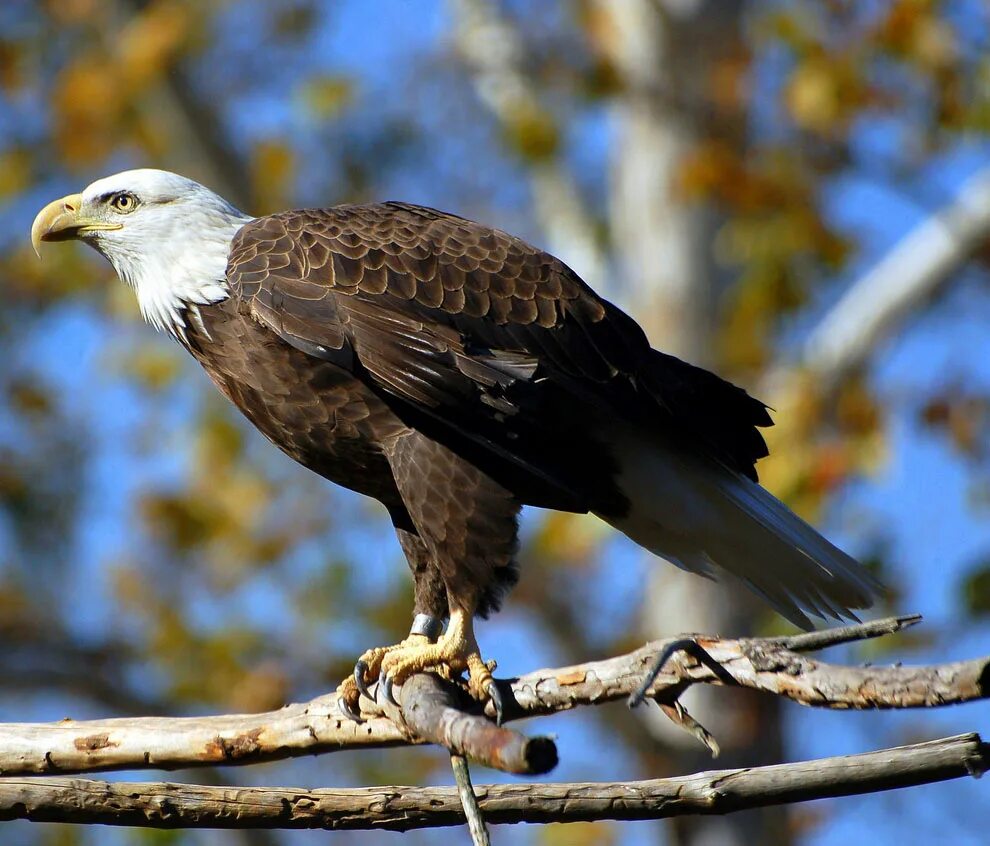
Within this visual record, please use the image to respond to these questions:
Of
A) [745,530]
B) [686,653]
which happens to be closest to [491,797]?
[686,653]

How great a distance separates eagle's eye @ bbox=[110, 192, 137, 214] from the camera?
13.6 ft

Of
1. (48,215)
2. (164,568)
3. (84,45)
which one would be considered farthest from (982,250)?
(164,568)

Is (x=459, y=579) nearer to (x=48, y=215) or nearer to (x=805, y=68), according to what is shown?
(x=48, y=215)

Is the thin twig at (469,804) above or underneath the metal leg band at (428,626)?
underneath

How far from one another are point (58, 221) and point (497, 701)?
81.2 inches

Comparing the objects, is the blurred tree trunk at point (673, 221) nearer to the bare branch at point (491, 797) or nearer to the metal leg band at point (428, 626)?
the metal leg band at point (428, 626)

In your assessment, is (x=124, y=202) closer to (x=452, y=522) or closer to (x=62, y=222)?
(x=62, y=222)

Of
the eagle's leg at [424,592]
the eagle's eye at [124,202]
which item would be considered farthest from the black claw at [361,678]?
the eagle's eye at [124,202]

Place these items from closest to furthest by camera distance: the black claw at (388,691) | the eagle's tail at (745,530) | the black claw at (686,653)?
the black claw at (686,653) < the black claw at (388,691) < the eagle's tail at (745,530)

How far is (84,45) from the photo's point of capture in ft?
35.4

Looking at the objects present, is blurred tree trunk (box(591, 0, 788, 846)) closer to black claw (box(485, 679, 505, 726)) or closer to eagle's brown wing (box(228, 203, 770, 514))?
eagle's brown wing (box(228, 203, 770, 514))

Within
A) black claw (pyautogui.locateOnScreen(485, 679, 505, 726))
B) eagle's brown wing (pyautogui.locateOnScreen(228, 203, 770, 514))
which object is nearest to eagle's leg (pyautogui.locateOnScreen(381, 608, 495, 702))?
black claw (pyautogui.locateOnScreen(485, 679, 505, 726))

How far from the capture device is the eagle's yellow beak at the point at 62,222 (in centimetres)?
416

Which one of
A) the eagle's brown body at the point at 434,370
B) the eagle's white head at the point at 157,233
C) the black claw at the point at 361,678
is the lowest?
the black claw at the point at 361,678
